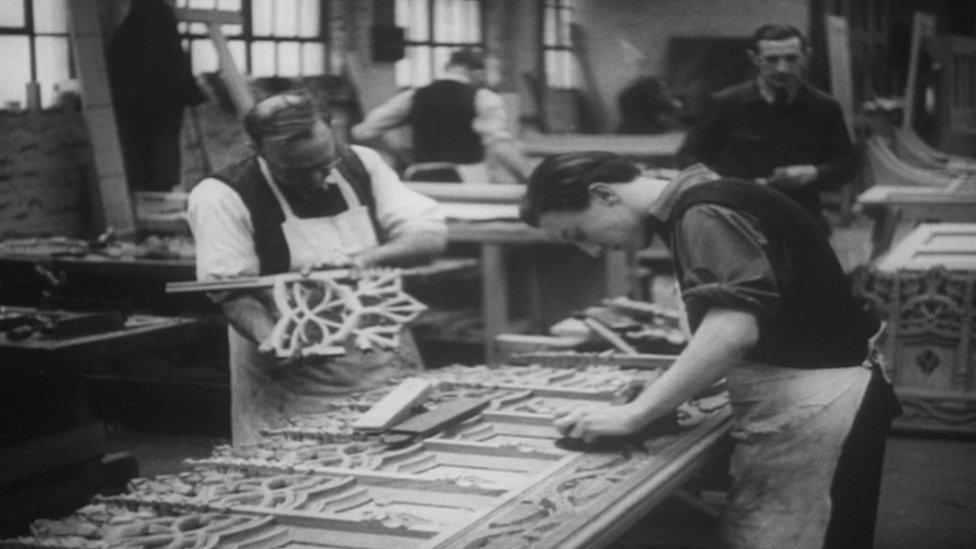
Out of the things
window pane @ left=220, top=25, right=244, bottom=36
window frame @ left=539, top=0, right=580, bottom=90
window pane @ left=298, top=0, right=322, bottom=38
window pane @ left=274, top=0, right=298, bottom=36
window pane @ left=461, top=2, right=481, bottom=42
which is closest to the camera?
window pane @ left=220, top=25, right=244, bottom=36

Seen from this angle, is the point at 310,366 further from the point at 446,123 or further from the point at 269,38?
the point at 269,38

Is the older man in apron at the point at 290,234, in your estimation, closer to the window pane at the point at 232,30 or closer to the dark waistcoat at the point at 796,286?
the dark waistcoat at the point at 796,286

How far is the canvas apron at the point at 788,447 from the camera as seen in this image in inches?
114

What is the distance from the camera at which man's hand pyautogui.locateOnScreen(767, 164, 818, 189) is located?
537 centimetres

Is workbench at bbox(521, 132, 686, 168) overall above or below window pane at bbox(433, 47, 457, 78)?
below

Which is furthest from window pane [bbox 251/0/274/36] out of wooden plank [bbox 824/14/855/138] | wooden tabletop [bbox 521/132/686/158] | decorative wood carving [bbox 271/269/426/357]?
decorative wood carving [bbox 271/269/426/357]

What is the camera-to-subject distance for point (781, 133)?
5.51 m

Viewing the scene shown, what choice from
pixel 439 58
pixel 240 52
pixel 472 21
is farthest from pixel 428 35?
pixel 240 52

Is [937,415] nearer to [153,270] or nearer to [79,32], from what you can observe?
[153,270]

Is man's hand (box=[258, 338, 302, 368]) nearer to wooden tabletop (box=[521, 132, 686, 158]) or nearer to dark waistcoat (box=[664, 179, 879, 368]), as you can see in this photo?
dark waistcoat (box=[664, 179, 879, 368])

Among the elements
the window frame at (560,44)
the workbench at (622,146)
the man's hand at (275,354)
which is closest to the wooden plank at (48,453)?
the man's hand at (275,354)

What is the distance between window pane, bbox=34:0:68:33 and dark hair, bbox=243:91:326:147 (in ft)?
13.9

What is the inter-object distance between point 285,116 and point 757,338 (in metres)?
1.47

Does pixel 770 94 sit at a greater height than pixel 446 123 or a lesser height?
greater
